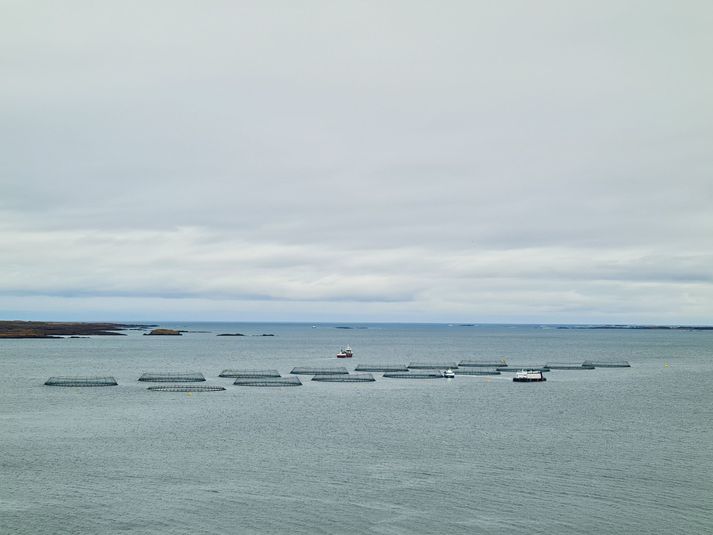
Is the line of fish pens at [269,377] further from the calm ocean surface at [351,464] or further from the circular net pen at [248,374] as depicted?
the calm ocean surface at [351,464]

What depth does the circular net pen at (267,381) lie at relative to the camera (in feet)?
488

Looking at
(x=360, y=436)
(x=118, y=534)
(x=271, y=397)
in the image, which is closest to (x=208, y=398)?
(x=271, y=397)

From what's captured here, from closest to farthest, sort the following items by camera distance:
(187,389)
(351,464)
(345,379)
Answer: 1. (351,464)
2. (187,389)
3. (345,379)

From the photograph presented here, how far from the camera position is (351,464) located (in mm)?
71438

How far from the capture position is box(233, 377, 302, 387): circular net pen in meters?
149

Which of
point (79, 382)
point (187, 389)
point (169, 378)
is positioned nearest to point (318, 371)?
point (169, 378)

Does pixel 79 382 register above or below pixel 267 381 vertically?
below

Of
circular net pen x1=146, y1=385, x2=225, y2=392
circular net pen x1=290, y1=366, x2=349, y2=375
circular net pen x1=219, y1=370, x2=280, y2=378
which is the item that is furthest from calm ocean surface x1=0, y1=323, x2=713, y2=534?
circular net pen x1=290, y1=366, x2=349, y2=375

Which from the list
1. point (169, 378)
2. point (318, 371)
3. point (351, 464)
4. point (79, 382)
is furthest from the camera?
point (318, 371)

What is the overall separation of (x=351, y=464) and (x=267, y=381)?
83.7 metres

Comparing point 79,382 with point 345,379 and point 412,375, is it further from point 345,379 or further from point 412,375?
point 412,375

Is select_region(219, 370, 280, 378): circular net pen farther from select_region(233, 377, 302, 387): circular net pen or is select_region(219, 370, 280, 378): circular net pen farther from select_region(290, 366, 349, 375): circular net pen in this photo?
select_region(290, 366, 349, 375): circular net pen

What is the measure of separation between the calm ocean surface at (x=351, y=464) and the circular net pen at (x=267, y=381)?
1801 centimetres

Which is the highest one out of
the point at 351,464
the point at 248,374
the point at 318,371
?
the point at 318,371
